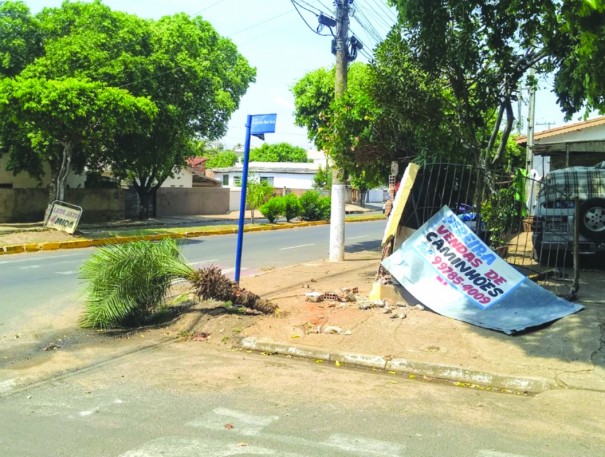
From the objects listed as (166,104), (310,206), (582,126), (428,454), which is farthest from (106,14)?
(428,454)

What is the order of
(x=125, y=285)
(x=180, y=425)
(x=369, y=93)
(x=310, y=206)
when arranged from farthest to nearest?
(x=310, y=206) < (x=369, y=93) < (x=125, y=285) < (x=180, y=425)

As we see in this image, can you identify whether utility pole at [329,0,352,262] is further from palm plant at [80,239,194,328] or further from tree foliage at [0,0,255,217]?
tree foliage at [0,0,255,217]

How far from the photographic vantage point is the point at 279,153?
78.8m

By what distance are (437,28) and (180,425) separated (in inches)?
302

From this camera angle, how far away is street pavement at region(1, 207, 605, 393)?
18.7ft

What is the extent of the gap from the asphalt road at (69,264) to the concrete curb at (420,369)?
3267 mm

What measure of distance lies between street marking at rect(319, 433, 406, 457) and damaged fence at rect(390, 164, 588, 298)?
15.4 ft

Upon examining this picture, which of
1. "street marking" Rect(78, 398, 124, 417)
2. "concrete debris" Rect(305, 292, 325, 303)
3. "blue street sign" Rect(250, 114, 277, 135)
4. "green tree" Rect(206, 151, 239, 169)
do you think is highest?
"green tree" Rect(206, 151, 239, 169)

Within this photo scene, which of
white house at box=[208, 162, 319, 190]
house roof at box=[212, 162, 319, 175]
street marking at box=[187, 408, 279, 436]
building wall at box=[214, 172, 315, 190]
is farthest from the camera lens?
building wall at box=[214, 172, 315, 190]

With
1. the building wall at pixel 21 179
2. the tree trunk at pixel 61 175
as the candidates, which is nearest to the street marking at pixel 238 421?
the tree trunk at pixel 61 175

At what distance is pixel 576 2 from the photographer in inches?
224

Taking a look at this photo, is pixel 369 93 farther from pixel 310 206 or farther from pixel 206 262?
pixel 310 206

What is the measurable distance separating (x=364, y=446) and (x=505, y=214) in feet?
24.7

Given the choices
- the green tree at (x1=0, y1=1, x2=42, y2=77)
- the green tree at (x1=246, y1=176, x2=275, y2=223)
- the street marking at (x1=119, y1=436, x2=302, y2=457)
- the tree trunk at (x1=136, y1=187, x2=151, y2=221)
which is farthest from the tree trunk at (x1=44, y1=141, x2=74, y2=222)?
the street marking at (x1=119, y1=436, x2=302, y2=457)
